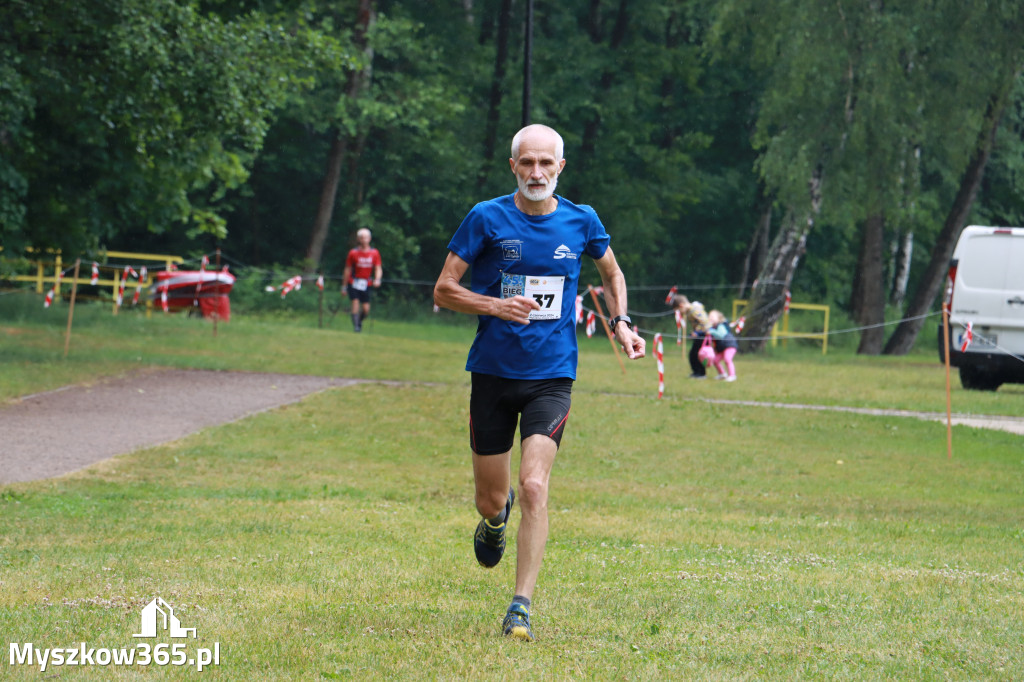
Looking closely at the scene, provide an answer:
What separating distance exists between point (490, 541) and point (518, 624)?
99 centimetres

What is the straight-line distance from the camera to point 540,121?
137ft

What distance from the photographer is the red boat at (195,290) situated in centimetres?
2805

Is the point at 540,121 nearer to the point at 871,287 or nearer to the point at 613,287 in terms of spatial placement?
the point at 871,287

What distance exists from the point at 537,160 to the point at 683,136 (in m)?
41.7

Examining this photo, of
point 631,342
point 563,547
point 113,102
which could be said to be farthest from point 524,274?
point 113,102

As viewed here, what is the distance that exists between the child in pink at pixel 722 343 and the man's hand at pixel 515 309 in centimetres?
1576

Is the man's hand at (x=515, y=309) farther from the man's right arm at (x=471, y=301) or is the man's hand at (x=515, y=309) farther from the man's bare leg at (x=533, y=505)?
the man's bare leg at (x=533, y=505)

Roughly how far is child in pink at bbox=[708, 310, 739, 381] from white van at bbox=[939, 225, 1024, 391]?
343 centimetres

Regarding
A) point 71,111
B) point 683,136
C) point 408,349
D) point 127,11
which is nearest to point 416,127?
point 683,136

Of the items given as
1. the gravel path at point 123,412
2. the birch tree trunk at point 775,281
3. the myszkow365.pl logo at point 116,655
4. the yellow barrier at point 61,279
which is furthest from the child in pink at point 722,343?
the myszkow365.pl logo at point 116,655

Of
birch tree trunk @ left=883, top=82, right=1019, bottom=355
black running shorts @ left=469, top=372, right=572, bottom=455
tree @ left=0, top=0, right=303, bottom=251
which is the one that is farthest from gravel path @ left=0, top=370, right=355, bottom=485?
birch tree trunk @ left=883, top=82, right=1019, bottom=355

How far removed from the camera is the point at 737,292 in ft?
153

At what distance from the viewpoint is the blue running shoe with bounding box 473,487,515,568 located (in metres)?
6.18

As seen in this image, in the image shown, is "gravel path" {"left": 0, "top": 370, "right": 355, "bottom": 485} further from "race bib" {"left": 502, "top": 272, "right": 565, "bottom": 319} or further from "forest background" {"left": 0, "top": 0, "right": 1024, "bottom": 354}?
"race bib" {"left": 502, "top": 272, "right": 565, "bottom": 319}
